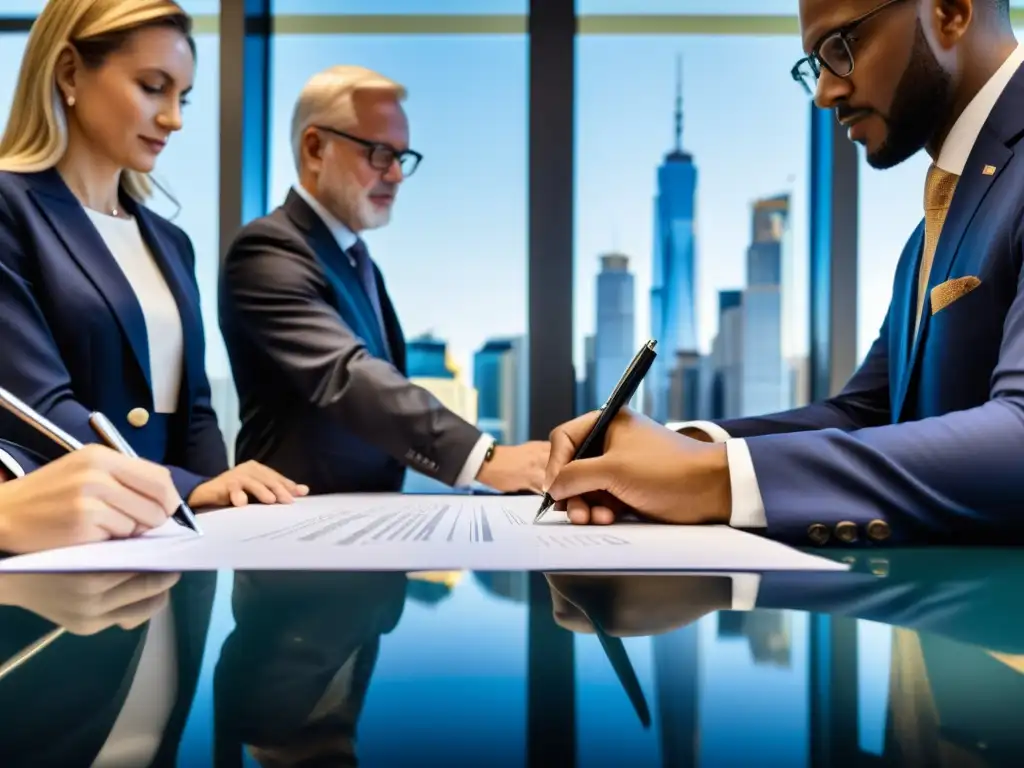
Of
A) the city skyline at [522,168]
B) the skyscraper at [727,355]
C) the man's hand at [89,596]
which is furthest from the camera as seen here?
the skyscraper at [727,355]

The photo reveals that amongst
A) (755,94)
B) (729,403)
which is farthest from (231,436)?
(755,94)

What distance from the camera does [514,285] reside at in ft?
9.62

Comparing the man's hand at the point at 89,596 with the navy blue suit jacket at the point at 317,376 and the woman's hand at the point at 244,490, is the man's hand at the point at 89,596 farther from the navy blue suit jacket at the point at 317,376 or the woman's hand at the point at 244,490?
the navy blue suit jacket at the point at 317,376

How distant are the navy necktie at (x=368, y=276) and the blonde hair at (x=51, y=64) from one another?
671 millimetres

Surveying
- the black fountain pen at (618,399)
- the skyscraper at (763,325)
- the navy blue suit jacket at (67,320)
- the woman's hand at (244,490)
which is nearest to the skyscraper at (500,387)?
the skyscraper at (763,325)

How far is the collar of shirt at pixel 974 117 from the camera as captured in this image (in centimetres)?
97

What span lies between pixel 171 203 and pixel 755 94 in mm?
2120

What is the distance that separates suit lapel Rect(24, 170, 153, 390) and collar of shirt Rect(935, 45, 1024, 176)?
47.1 inches

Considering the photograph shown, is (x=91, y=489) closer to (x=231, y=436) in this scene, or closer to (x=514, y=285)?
(x=514, y=285)

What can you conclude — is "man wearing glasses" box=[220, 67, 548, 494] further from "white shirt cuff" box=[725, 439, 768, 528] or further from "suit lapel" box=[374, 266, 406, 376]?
"white shirt cuff" box=[725, 439, 768, 528]

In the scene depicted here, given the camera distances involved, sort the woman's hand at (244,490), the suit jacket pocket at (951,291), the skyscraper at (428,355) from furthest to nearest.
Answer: the skyscraper at (428,355), the woman's hand at (244,490), the suit jacket pocket at (951,291)

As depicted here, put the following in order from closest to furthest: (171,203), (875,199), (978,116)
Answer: (978,116) → (171,203) → (875,199)

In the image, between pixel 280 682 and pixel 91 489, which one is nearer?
pixel 280 682

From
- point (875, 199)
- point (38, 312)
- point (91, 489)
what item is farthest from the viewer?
point (875, 199)
